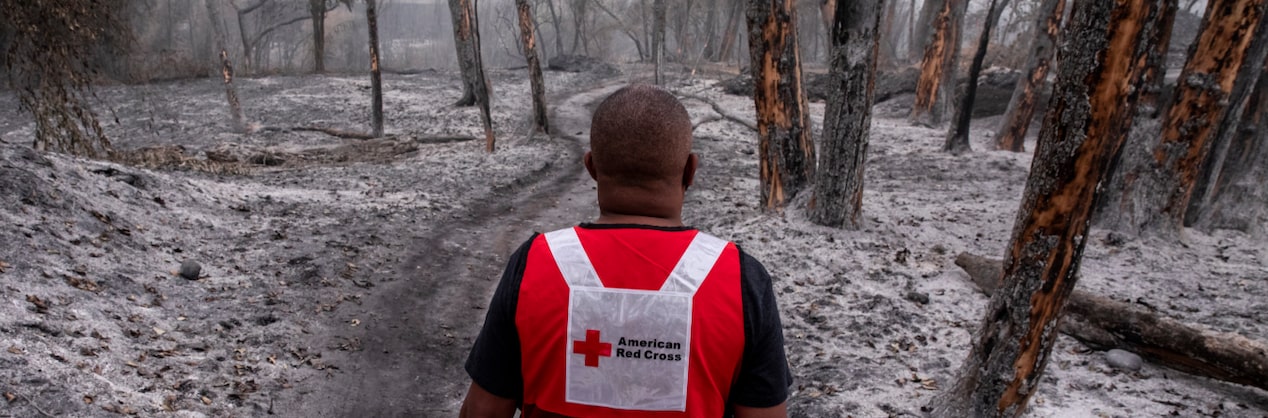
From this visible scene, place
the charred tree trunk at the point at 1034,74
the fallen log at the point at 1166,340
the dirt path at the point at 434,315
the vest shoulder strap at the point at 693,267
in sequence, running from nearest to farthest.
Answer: the vest shoulder strap at the point at 693,267, the fallen log at the point at 1166,340, the dirt path at the point at 434,315, the charred tree trunk at the point at 1034,74

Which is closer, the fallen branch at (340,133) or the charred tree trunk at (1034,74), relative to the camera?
the charred tree trunk at (1034,74)

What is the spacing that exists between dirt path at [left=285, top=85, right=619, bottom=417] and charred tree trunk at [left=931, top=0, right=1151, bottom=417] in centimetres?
309

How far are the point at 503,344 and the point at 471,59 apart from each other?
668 inches

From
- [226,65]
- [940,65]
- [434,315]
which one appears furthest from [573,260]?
[226,65]

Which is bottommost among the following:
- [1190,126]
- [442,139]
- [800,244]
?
[442,139]

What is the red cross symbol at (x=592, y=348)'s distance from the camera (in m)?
1.65

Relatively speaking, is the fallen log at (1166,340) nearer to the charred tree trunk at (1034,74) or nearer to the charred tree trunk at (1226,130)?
the charred tree trunk at (1226,130)

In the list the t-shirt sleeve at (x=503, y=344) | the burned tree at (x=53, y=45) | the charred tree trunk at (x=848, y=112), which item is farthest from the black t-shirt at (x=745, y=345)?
the burned tree at (x=53, y=45)

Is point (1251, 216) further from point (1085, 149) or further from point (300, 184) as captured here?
point (300, 184)

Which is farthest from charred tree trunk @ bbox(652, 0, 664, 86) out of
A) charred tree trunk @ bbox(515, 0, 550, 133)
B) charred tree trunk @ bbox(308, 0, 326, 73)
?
charred tree trunk @ bbox(308, 0, 326, 73)

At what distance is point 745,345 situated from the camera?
1696 mm

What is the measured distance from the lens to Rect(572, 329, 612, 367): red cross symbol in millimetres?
1646

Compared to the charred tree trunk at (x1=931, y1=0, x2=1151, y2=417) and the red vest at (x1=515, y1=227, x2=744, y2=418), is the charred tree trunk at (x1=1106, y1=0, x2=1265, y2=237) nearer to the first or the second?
the charred tree trunk at (x1=931, y1=0, x2=1151, y2=417)

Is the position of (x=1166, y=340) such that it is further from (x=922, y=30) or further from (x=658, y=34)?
(x=922, y=30)
